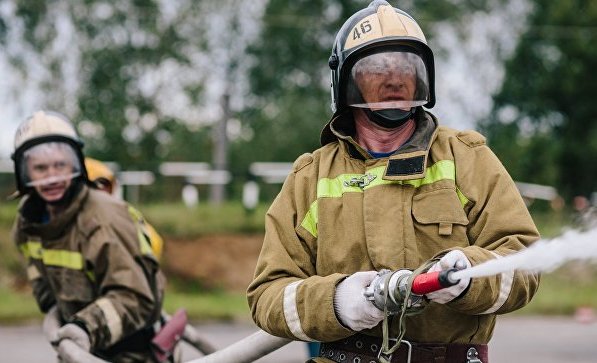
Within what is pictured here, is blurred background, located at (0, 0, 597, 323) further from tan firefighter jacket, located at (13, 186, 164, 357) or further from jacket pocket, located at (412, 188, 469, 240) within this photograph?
jacket pocket, located at (412, 188, 469, 240)

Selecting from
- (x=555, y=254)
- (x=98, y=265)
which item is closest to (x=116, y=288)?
(x=98, y=265)

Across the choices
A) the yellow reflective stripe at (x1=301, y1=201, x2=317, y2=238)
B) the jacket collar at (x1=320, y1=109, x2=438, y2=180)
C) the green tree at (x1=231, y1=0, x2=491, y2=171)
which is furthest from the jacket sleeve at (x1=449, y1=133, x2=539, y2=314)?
the green tree at (x1=231, y1=0, x2=491, y2=171)

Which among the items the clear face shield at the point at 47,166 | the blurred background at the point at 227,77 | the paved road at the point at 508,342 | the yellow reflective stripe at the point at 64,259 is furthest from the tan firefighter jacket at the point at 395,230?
the blurred background at the point at 227,77

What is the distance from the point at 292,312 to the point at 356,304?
27 cm

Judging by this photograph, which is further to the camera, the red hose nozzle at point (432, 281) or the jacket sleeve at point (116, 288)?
the jacket sleeve at point (116, 288)

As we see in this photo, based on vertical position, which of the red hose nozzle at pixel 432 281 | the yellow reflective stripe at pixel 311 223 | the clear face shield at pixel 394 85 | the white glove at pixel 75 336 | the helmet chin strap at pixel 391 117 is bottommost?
the white glove at pixel 75 336

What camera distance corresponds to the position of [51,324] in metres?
5.52

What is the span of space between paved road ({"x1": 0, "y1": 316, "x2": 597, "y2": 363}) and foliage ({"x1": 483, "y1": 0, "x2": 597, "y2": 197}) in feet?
64.1

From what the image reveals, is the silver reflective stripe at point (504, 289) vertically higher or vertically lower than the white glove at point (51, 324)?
higher

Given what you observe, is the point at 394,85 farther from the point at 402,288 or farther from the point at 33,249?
the point at 33,249

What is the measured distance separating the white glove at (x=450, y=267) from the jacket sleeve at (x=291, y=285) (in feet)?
0.99

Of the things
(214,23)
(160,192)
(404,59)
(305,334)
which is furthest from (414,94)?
(214,23)

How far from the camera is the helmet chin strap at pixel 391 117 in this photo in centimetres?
337

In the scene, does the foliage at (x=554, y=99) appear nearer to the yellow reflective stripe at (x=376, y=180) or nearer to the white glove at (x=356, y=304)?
the yellow reflective stripe at (x=376, y=180)
